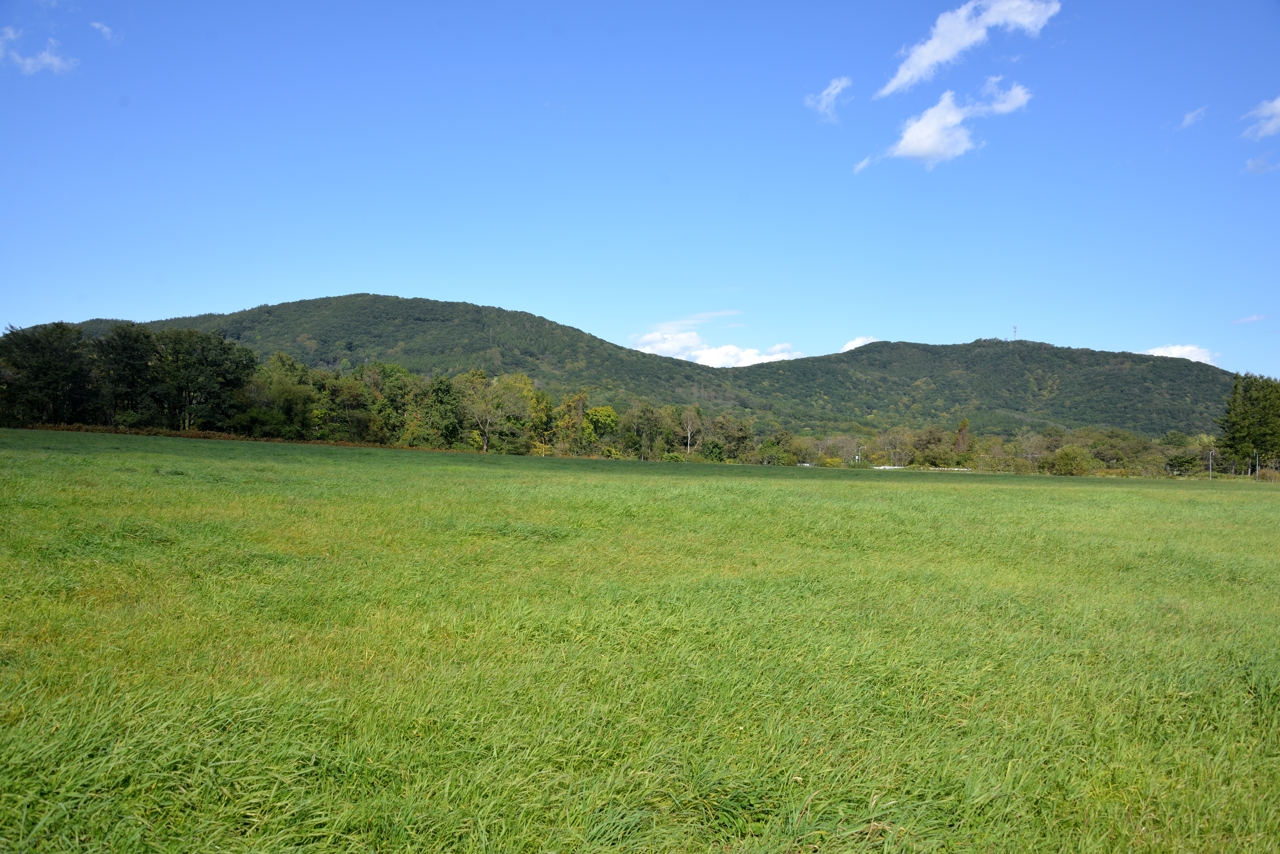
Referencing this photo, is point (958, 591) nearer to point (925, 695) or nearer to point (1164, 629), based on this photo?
point (1164, 629)

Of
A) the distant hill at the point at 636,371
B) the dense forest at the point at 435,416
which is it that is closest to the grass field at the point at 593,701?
the dense forest at the point at 435,416

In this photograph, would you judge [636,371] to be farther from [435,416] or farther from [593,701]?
[593,701]

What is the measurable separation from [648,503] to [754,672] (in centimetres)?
1273

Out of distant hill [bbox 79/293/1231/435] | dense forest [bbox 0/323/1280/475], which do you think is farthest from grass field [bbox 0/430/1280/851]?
distant hill [bbox 79/293/1231/435]

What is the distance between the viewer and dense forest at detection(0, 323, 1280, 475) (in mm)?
52656

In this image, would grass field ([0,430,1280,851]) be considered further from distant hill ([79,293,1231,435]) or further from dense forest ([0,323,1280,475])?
distant hill ([79,293,1231,435])

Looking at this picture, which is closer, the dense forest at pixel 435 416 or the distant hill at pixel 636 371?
the dense forest at pixel 435 416

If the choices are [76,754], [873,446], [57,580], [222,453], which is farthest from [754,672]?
[873,446]

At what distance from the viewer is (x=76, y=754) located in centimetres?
358

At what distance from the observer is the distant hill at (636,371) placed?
153 m

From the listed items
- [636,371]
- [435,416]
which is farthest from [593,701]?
[636,371]

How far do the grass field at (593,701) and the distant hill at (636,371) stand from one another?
12610cm

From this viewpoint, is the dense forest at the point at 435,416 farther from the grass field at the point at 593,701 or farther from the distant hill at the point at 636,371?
the grass field at the point at 593,701

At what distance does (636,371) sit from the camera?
17912cm
